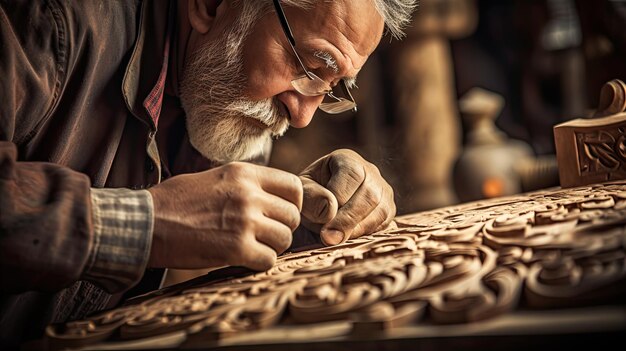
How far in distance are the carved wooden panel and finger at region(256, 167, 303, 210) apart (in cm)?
14

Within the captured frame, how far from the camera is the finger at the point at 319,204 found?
1.53 m

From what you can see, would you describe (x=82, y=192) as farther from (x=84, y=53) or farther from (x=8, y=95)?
(x=84, y=53)

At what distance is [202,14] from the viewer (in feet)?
6.30

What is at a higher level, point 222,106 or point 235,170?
point 222,106

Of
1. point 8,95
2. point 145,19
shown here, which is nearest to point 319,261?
point 8,95

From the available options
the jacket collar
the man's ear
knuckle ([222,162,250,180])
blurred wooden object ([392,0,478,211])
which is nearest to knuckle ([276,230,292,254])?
knuckle ([222,162,250,180])

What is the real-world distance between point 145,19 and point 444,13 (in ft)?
14.7

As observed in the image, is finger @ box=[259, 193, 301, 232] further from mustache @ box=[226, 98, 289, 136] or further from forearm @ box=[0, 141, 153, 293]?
mustache @ box=[226, 98, 289, 136]

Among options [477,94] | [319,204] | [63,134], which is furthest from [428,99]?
[63,134]

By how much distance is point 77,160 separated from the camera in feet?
5.43

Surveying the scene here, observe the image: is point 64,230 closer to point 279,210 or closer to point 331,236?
point 279,210

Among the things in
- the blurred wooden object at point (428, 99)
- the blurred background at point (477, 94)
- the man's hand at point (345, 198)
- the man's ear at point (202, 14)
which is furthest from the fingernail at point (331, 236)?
the blurred wooden object at point (428, 99)

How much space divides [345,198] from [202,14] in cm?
73

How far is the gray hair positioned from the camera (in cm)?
178
